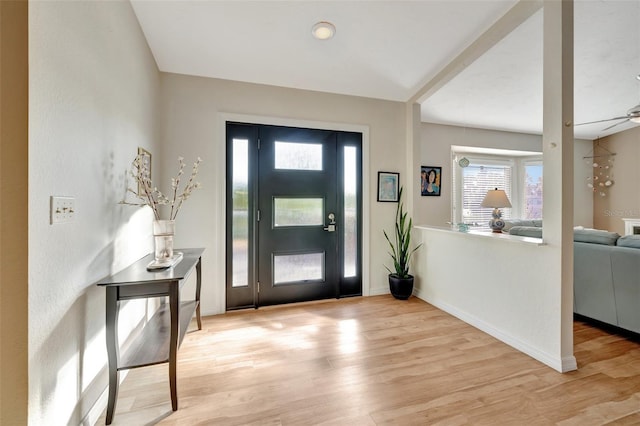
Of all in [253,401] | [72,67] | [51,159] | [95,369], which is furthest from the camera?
[253,401]

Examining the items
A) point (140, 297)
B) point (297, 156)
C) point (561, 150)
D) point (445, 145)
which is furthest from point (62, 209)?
point (445, 145)

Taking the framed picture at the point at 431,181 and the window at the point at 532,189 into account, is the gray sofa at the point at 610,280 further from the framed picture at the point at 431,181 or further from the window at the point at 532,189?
the window at the point at 532,189

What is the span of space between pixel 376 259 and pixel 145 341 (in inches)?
103

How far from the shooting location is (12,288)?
97cm

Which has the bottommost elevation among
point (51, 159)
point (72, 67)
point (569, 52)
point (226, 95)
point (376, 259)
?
point (376, 259)

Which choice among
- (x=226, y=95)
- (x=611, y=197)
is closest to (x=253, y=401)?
(x=226, y=95)

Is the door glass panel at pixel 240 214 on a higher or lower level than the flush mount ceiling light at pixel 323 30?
lower

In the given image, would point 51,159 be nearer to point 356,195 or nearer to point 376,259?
point 356,195

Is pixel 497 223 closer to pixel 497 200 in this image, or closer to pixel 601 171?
pixel 497 200

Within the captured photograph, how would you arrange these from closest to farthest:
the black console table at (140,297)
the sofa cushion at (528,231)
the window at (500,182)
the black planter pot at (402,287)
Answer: the black console table at (140,297)
the sofa cushion at (528,231)
the black planter pot at (402,287)
the window at (500,182)

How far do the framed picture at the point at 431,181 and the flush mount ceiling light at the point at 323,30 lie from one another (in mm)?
2868

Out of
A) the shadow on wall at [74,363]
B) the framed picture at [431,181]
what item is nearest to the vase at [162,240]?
the shadow on wall at [74,363]

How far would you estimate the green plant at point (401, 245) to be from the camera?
3416mm

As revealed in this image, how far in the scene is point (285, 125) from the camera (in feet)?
10.3
